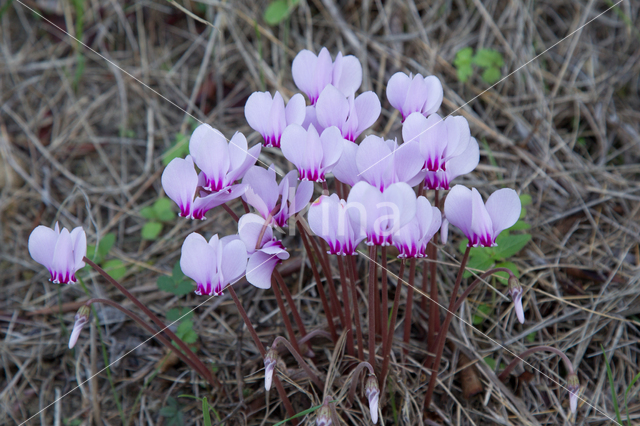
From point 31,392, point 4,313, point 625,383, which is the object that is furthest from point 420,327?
point 4,313

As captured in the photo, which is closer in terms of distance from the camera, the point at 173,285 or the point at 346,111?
the point at 346,111

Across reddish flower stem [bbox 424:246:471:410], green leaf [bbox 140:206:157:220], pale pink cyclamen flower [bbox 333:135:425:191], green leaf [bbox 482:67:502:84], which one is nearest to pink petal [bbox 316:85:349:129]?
pale pink cyclamen flower [bbox 333:135:425:191]

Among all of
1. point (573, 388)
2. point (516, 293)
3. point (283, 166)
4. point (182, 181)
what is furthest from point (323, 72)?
point (573, 388)

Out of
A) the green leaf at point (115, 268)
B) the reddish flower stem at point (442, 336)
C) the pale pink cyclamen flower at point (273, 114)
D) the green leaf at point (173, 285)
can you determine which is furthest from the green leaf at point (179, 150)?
the reddish flower stem at point (442, 336)

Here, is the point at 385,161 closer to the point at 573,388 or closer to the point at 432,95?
the point at 432,95

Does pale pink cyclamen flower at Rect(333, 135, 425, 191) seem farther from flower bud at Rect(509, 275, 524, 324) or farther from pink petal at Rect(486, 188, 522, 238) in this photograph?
flower bud at Rect(509, 275, 524, 324)
